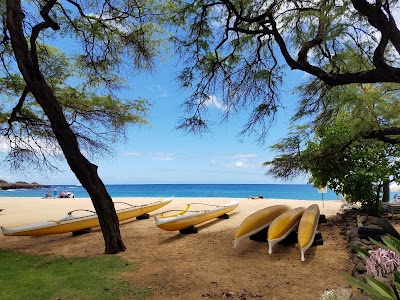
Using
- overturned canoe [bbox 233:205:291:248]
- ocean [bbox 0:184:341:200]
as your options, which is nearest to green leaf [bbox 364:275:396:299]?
overturned canoe [bbox 233:205:291:248]

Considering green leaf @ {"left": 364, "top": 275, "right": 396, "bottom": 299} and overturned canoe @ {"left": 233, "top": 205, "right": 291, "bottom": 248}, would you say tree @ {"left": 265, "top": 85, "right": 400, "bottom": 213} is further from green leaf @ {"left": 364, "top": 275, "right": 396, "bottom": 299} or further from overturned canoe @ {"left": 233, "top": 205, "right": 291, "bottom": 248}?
green leaf @ {"left": 364, "top": 275, "right": 396, "bottom": 299}

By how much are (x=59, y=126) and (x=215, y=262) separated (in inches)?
160

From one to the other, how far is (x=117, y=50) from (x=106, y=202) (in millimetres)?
4168

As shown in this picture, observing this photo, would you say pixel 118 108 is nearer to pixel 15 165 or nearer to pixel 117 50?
pixel 117 50

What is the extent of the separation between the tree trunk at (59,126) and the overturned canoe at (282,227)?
309 centimetres

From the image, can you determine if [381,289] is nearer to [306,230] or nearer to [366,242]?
[306,230]

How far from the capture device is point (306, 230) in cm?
602

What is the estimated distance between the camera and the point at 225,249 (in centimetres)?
666

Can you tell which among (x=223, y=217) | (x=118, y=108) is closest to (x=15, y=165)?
(x=118, y=108)

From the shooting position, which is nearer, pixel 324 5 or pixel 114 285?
pixel 114 285

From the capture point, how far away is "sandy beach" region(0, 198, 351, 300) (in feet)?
14.3

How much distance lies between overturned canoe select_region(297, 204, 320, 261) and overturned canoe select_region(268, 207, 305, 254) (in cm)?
19

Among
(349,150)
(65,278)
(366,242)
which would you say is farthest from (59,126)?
(349,150)

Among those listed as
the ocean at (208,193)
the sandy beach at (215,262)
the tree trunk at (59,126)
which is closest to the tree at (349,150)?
the sandy beach at (215,262)
